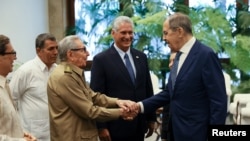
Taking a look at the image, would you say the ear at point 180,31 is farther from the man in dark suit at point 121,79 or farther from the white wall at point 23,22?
the white wall at point 23,22

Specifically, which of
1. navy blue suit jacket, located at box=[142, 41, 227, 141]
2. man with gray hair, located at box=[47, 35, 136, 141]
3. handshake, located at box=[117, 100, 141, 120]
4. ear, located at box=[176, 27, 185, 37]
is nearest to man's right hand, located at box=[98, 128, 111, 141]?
handshake, located at box=[117, 100, 141, 120]

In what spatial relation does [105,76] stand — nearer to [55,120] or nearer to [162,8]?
[55,120]

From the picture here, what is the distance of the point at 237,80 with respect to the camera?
5820 mm

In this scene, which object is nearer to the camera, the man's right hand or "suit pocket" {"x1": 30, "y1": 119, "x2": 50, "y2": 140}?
the man's right hand

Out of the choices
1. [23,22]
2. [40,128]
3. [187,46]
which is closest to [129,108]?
[187,46]

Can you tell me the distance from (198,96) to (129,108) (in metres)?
0.61

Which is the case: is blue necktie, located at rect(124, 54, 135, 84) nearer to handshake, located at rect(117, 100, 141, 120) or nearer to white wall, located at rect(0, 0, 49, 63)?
handshake, located at rect(117, 100, 141, 120)

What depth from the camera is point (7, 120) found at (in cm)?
272

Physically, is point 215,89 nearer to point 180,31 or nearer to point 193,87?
point 193,87

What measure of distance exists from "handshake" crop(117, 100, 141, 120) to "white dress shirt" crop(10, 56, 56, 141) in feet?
2.35

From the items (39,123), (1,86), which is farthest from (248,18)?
(1,86)

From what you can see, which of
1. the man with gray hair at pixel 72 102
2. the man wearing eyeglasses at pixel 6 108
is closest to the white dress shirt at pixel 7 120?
the man wearing eyeglasses at pixel 6 108

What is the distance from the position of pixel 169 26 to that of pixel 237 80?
2699 millimetres

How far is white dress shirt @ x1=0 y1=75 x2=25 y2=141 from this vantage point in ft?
8.83
